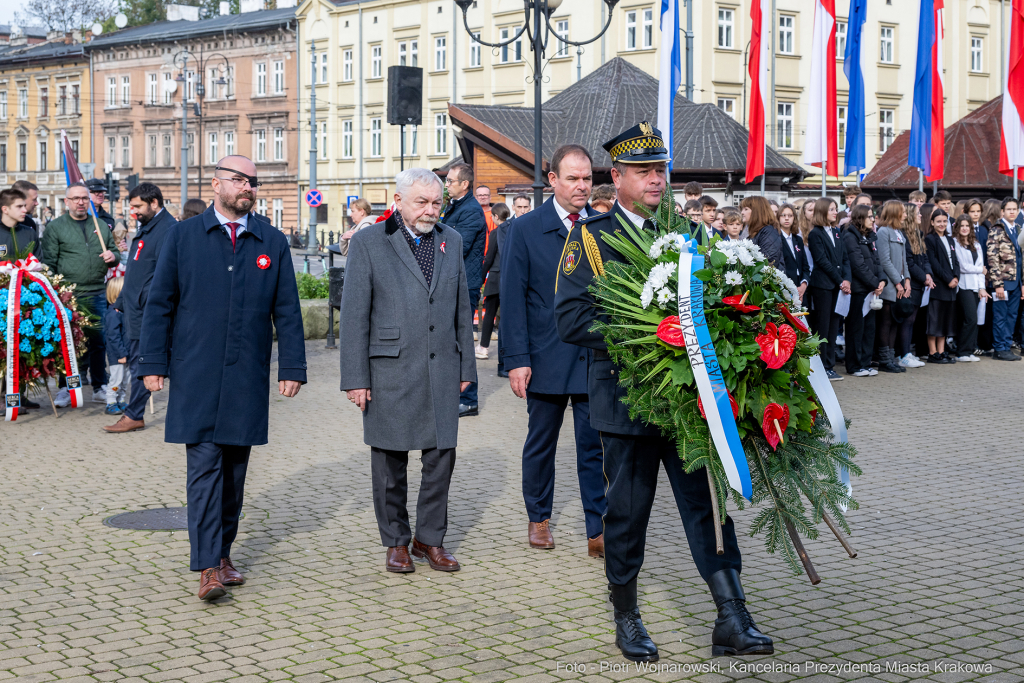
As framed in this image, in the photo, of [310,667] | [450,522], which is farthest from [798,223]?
[310,667]

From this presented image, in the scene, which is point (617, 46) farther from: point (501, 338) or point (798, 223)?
point (501, 338)

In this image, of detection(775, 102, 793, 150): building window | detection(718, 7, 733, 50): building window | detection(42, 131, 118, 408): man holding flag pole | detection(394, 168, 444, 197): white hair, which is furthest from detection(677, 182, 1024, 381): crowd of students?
detection(775, 102, 793, 150): building window

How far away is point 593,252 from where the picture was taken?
4.95 meters

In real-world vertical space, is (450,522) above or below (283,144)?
below

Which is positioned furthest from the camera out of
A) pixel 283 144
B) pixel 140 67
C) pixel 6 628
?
pixel 140 67

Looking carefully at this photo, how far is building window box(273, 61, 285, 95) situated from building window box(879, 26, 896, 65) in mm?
28605

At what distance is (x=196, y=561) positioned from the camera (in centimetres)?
571

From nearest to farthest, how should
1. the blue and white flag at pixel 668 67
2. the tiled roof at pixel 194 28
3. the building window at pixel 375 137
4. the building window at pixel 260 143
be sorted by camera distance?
the blue and white flag at pixel 668 67
the building window at pixel 375 137
the tiled roof at pixel 194 28
the building window at pixel 260 143

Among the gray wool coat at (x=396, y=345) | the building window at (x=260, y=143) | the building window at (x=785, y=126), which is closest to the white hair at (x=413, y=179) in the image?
the gray wool coat at (x=396, y=345)

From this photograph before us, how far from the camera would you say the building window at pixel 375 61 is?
192 feet

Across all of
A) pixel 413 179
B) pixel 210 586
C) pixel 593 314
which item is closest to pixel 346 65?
pixel 413 179

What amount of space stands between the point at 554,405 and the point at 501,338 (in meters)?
0.45

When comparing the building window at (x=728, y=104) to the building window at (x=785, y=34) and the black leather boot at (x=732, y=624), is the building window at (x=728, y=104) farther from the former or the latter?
the black leather boot at (x=732, y=624)

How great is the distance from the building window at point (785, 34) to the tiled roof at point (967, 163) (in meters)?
16.6
